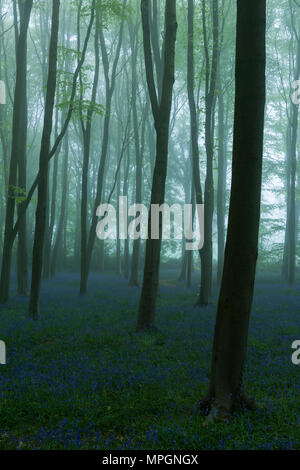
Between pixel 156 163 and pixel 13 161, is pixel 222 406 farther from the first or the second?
pixel 13 161

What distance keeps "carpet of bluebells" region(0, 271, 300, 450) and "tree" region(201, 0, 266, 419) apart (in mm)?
455

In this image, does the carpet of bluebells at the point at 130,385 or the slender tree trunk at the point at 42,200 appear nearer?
the carpet of bluebells at the point at 130,385

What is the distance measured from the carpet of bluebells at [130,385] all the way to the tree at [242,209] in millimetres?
455

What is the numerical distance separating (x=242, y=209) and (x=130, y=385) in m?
2.97

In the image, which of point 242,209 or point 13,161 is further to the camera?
point 13,161

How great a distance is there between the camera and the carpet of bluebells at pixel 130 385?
4.09m

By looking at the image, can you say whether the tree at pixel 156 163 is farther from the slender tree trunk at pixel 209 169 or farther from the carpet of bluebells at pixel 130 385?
the slender tree trunk at pixel 209 169

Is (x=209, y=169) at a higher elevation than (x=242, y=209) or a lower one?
higher

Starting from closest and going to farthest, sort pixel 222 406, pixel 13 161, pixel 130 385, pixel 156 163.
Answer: pixel 222 406
pixel 130 385
pixel 156 163
pixel 13 161

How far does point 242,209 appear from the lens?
461 cm

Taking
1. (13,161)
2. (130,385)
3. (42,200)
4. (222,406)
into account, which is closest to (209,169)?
(42,200)

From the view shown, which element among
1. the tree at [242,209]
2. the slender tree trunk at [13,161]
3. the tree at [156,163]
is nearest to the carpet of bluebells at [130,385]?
the tree at [242,209]

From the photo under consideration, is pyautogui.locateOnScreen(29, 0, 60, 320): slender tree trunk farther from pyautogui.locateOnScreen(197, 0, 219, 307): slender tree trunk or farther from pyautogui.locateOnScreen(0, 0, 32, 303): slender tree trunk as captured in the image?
pyautogui.locateOnScreen(197, 0, 219, 307): slender tree trunk

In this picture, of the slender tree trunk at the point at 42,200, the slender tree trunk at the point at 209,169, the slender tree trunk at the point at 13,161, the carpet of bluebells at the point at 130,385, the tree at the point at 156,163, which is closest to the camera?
the carpet of bluebells at the point at 130,385
